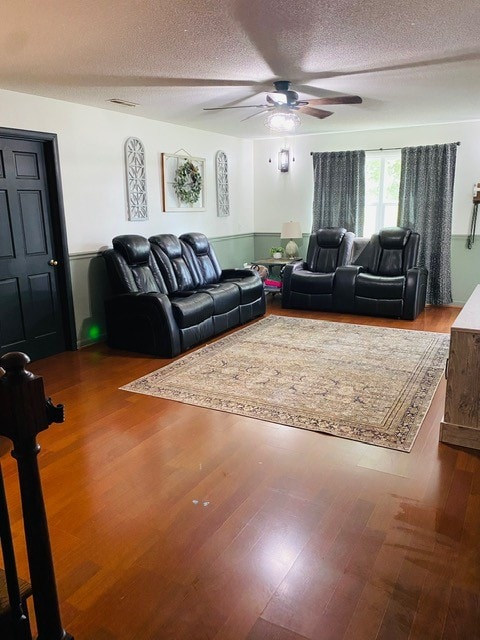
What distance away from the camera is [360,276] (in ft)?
20.3

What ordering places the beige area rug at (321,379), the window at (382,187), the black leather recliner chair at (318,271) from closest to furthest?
1. the beige area rug at (321,379)
2. the black leather recliner chair at (318,271)
3. the window at (382,187)

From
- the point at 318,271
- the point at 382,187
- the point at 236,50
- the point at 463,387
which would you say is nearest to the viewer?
the point at 463,387

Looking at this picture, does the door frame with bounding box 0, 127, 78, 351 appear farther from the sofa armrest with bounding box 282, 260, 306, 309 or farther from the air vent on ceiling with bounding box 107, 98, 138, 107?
the sofa armrest with bounding box 282, 260, 306, 309

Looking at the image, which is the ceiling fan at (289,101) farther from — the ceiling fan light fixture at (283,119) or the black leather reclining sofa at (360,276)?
the black leather reclining sofa at (360,276)

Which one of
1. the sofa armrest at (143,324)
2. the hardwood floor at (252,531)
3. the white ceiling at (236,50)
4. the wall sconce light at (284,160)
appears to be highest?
the white ceiling at (236,50)

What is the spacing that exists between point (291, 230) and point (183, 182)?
6.09 ft

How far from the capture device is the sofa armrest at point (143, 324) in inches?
178

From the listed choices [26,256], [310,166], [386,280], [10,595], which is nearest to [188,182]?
[310,166]

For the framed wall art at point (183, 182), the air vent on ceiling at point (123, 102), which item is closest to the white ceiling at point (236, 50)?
the air vent on ceiling at point (123, 102)

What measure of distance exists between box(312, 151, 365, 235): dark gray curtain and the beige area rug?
7.48 ft

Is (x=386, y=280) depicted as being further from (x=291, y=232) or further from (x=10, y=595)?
(x=10, y=595)

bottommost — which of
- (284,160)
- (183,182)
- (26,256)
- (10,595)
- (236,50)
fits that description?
(10,595)

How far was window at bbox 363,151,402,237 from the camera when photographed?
6.77 meters

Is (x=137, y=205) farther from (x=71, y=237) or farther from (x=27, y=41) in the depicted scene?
(x=27, y=41)
